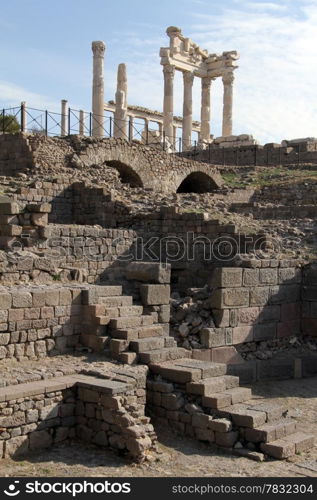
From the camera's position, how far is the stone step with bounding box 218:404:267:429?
864cm

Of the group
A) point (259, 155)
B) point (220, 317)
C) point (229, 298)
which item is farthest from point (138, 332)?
point (259, 155)

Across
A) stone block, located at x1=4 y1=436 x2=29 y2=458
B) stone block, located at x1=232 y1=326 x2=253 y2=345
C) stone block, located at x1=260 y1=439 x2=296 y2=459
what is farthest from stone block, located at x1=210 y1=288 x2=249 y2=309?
stone block, located at x1=4 y1=436 x2=29 y2=458

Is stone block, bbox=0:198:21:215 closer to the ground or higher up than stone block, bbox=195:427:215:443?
higher up

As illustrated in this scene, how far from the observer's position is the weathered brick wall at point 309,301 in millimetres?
13938

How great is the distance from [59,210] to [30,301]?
358 inches

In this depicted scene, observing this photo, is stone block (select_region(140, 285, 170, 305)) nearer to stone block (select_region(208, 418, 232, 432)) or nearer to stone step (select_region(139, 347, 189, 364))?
stone step (select_region(139, 347, 189, 364))

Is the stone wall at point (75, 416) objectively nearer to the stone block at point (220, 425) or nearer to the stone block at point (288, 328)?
the stone block at point (220, 425)

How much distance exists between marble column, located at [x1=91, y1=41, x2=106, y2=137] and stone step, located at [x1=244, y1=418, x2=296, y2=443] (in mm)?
25258

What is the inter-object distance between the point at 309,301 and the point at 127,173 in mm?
12320

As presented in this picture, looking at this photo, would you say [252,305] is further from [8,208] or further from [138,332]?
[8,208]
